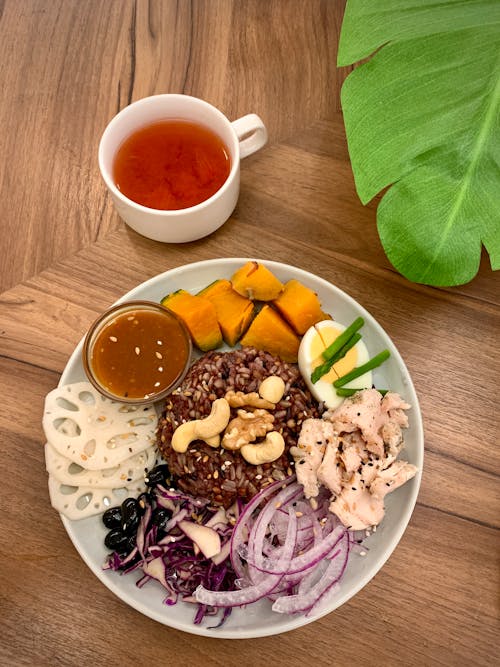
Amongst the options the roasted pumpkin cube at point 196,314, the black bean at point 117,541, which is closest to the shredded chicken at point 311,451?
the roasted pumpkin cube at point 196,314

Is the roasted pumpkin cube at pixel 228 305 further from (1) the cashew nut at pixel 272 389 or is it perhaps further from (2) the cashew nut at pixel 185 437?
(2) the cashew nut at pixel 185 437

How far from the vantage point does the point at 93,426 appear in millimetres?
2117

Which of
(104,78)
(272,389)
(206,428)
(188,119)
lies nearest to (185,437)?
(206,428)

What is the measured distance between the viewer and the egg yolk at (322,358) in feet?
6.93

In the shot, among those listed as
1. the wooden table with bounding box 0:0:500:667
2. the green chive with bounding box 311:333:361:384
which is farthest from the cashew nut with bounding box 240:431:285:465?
the wooden table with bounding box 0:0:500:667

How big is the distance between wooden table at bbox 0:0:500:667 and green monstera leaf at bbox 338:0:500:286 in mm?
451

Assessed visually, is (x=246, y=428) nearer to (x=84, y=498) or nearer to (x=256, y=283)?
(x=256, y=283)

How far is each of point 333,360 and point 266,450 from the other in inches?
14.5

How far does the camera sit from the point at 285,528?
207 centimetres

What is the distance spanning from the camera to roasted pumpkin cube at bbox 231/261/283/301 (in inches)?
82.9

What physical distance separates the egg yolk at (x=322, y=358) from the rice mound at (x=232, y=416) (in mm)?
86

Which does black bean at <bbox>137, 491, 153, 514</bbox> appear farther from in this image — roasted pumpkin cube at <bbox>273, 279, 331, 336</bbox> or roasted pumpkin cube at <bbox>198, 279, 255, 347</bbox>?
roasted pumpkin cube at <bbox>273, 279, 331, 336</bbox>

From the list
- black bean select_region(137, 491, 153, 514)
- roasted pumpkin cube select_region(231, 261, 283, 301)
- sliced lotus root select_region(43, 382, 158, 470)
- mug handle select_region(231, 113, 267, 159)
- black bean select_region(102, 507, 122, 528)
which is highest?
mug handle select_region(231, 113, 267, 159)

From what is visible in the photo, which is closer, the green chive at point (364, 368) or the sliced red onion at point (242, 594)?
the sliced red onion at point (242, 594)
